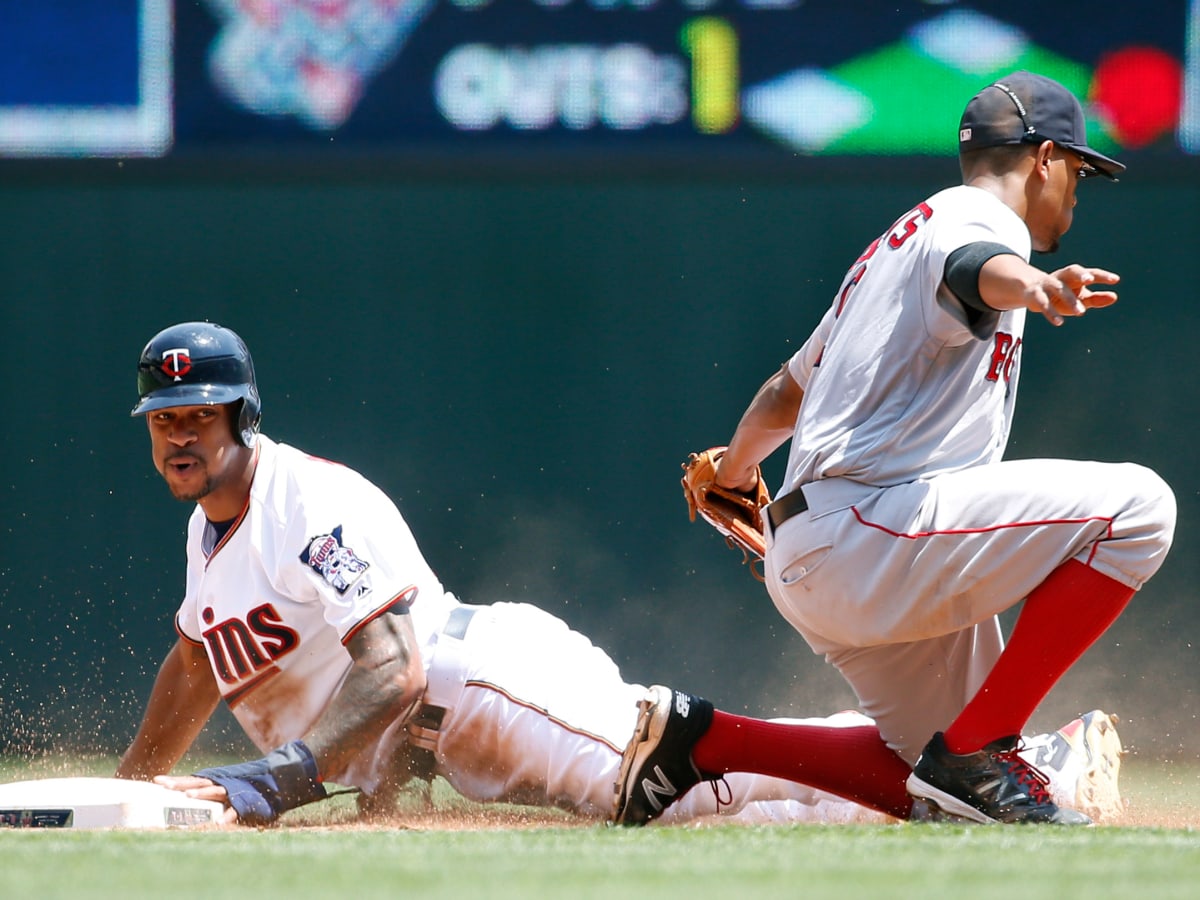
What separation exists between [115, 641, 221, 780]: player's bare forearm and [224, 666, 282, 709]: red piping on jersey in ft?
0.71

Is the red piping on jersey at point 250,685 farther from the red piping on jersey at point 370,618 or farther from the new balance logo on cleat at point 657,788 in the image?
the new balance logo on cleat at point 657,788

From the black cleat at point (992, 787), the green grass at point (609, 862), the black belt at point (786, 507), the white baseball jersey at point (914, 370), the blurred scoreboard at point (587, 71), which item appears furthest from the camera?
the blurred scoreboard at point (587, 71)

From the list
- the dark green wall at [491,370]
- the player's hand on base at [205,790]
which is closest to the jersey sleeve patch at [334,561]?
the player's hand on base at [205,790]

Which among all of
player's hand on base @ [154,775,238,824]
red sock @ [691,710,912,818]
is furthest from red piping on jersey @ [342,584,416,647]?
red sock @ [691,710,912,818]

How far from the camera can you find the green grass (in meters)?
1.78

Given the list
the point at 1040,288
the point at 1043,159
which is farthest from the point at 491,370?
the point at 1040,288

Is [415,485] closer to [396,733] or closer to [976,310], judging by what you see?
[396,733]

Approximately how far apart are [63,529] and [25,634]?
313 mm

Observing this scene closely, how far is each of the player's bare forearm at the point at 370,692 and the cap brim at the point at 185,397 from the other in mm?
505

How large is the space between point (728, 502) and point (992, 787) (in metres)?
0.95

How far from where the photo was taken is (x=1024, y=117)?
2662mm

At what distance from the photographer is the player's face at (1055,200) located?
2697mm

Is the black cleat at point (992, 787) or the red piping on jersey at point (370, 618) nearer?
the black cleat at point (992, 787)

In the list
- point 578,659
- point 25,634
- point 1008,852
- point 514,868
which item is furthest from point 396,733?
point 25,634
